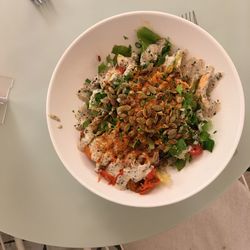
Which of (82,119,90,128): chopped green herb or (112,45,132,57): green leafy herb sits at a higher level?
(112,45,132,57): green leafy herb

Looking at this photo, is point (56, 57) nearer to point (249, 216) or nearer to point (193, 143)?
point (193, 143)

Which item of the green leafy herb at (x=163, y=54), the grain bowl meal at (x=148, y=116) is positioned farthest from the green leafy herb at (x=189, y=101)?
the green leafy herb at (x=163, y=54)

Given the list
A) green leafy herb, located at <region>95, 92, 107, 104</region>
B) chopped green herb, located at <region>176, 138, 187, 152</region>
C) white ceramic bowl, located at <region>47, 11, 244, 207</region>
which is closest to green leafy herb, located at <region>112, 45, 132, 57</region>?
white ceramic bowl, located at <region>47, 11, 244, 207</region>

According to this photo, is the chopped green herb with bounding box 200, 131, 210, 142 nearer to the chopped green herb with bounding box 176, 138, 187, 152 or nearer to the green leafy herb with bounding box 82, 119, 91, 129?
the chopped green herb with bounding box 176, 138, 187, 152

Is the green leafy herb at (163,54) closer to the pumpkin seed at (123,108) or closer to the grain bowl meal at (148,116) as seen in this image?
the grain bowl meal at (148,116)

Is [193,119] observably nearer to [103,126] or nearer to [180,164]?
[180,164]

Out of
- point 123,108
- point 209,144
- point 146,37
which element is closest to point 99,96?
point 123,108

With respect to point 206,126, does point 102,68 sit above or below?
above
